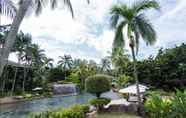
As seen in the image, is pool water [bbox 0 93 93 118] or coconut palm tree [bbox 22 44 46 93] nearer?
pool water [bbox 0 93 93 118]

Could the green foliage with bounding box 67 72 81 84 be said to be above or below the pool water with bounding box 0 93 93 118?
above

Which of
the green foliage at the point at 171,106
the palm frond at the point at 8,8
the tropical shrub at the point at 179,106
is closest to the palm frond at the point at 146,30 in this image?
the green foliage at the point at 171,106

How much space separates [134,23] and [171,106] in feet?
25.3

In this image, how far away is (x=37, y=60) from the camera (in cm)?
5069

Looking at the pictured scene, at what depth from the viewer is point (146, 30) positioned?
15188mm

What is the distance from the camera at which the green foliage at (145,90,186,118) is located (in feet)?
26.8

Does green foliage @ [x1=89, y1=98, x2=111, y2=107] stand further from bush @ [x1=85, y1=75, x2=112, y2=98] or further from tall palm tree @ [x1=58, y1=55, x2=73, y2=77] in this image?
tall palm tree @ [x1=58, y1=55, x2=73, y2=77]

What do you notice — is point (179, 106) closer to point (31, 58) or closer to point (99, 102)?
point (99, 102)

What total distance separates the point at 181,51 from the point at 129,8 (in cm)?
1701

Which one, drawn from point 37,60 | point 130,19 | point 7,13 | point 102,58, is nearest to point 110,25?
point 130,19

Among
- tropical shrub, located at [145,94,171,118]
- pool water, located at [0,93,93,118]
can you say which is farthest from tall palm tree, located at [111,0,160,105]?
pool water, located at [0,93,93,118]

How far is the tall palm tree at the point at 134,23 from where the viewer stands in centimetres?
1523

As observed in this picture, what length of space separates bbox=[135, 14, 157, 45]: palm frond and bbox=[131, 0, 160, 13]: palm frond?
1.58ft

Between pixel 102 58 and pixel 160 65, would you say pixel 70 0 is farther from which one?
pixel 102 58
